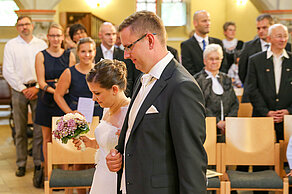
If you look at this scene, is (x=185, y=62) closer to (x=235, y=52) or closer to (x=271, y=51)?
(x=271, y=51)

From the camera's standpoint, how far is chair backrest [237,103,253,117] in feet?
17.9

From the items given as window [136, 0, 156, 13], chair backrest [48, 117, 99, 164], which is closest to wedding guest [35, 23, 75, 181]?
chair backrest [48, 117, 99, 164]

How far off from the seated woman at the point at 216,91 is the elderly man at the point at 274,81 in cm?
26

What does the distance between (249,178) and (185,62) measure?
6.78ft

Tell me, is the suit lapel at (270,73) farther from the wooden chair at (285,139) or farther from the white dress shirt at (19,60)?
the white dress shirt at (19,60)

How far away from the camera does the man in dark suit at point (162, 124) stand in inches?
80.4

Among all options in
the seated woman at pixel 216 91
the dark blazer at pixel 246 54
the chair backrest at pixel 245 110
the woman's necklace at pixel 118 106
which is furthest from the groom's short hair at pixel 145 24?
the dark blazer at pixel 246 54

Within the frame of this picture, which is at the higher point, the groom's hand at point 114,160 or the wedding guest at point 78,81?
the wedding guest at point 78,81

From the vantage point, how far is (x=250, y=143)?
4410mm

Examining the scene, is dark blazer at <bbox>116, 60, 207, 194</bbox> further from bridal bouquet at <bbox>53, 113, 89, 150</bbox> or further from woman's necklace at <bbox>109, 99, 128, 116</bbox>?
bridal bouquet at <bbox>53, 113, 89, 150</bbox>

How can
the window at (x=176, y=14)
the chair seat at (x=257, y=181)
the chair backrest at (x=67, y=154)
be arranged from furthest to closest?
the window at (x=176, y=14)
the chair backrest at (x=67, y=154)
the chair seat at (x=257, y=181)

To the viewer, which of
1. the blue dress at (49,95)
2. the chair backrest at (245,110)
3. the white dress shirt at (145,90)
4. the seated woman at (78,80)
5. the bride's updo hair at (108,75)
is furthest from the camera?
the chair backrest at (245,110)

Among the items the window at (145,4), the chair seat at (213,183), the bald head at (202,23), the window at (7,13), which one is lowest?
the chair seat at (213,183)

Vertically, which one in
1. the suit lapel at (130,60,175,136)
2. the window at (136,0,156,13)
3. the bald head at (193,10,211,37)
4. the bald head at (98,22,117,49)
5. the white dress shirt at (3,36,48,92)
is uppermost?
the window at (136,0,156,13)
